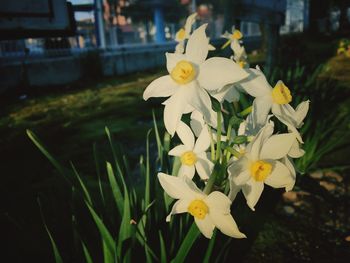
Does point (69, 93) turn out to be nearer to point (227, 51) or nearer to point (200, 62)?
point (227, 51)

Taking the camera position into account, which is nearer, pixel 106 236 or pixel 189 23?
pixel 106 236

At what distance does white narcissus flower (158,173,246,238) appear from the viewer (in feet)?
2.55

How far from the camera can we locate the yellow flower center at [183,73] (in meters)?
0.78

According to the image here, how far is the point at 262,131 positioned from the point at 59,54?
7.79 m

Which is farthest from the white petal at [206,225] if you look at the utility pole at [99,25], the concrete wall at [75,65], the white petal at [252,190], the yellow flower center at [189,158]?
the utility pole at [99,25]

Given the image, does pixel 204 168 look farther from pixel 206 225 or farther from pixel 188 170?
pixel 206 225

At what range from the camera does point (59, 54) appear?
7617 mm

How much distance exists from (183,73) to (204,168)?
1.11 ft

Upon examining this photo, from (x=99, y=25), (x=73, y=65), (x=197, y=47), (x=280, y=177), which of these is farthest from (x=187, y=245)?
(x=99, y=25)

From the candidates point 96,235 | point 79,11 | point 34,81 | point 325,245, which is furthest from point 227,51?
point 79,11

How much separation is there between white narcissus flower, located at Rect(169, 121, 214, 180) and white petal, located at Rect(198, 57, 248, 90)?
215mm

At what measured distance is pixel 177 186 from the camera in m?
0.84

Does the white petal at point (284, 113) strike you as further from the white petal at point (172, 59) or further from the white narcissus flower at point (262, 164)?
the white petal at point (172, 59)

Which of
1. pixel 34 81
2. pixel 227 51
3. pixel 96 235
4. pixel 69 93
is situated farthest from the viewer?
pixel 34 81
